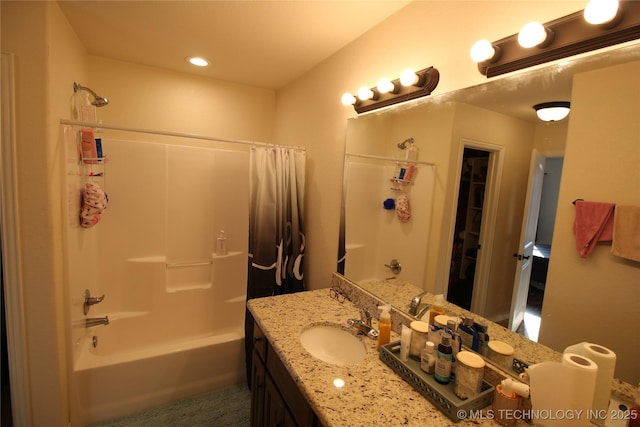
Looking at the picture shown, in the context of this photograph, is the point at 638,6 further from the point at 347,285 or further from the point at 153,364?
the point at 153,364

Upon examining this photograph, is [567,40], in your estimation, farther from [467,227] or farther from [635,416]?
[635,416]

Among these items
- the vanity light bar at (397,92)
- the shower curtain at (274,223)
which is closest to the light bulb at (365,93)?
the vanity light bar at (397,92)

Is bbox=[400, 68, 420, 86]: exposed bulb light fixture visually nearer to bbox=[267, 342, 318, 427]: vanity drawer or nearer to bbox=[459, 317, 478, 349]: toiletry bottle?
bbox=[459, 317, 478, 349]: toiletry bottle

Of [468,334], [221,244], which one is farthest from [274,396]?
[221,244]

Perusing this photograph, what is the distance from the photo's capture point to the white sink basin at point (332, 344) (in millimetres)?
1361

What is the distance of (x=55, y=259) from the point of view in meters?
1.54

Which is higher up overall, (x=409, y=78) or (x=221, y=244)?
(x=409, y=78)

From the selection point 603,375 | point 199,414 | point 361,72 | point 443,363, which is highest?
point 361,72

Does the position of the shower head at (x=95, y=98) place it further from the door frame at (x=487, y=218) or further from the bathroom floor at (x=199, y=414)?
the door frame at (x=487, y=218)

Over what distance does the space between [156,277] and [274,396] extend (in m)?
1.68

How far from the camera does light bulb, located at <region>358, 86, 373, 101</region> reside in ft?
5.28

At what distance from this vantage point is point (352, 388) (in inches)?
38.9

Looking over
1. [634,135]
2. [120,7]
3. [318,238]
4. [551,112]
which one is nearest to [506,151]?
[551,112]

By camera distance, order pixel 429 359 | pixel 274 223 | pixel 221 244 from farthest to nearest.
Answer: pixel 221 244
pixel 274 223
pixel 429 359
